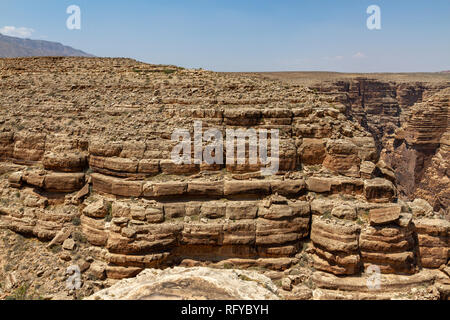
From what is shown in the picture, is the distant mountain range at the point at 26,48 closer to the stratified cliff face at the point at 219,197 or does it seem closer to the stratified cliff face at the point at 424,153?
the stratified cliff face at the point at 424,153

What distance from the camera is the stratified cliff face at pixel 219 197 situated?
1125 centimetres

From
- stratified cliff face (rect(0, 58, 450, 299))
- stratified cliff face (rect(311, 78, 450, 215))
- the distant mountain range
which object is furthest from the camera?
the distant mountain range

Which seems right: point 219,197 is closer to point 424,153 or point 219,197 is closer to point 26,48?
point 424,153

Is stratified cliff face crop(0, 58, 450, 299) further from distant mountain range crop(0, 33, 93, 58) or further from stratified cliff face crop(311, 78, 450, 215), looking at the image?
distant mountain range crop(0, 33, 93, 58)

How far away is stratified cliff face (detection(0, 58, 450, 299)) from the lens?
1125cm

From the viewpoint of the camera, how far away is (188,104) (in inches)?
545

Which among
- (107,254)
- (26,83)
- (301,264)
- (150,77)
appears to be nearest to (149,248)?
(107,254)

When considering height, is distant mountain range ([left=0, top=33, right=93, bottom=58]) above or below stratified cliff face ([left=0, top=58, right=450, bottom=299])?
above

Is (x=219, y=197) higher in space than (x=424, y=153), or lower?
higher

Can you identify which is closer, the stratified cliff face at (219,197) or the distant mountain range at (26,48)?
the stratified cliff face at (219,197)

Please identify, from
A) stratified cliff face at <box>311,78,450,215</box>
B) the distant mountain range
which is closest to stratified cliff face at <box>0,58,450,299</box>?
stratified cliff face at <box>311,78,450,215</box>

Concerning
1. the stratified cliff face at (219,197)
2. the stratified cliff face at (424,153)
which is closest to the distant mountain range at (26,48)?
the stratified cliff face at (424,153)

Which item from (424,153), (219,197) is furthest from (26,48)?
(219,197)

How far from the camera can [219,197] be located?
474 inches
